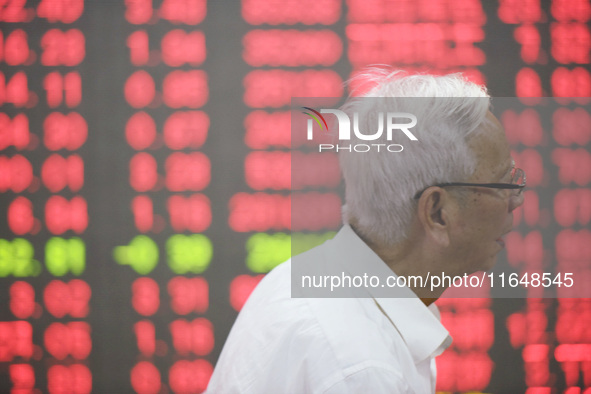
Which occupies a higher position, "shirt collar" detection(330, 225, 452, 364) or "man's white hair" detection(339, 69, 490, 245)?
"man's white hair" detection(339, 69, 490, 245)

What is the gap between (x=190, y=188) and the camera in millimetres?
1538

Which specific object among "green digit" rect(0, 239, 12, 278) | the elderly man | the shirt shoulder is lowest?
"green digit" rect(0, 239, 12, 278)

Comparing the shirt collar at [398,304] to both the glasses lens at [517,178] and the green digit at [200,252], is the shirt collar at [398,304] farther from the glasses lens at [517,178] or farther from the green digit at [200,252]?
the green digit at [200,252]

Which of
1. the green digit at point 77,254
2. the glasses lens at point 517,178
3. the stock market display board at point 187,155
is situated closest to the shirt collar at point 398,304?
the glasses lens at point 517,178

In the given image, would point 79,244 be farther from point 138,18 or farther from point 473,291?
point 473,291

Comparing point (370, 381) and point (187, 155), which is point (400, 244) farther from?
point (187, 155)

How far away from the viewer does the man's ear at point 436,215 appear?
2.35 feet

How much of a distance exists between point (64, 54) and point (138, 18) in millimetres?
258

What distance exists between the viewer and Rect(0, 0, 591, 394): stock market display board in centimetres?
153

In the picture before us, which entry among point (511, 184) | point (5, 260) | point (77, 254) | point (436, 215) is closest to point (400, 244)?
point (436, 215)

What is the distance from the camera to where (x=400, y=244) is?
28.9 inches

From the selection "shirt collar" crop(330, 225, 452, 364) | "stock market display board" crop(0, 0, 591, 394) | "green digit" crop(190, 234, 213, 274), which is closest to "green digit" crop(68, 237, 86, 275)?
"stock market display board" crop(0, 0, 591, 394)

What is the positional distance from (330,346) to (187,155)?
1.09 m

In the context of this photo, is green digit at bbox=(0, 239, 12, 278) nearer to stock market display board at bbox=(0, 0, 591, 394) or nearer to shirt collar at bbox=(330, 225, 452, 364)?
stock market display board at bbox=(0, 0, 591, 394)
